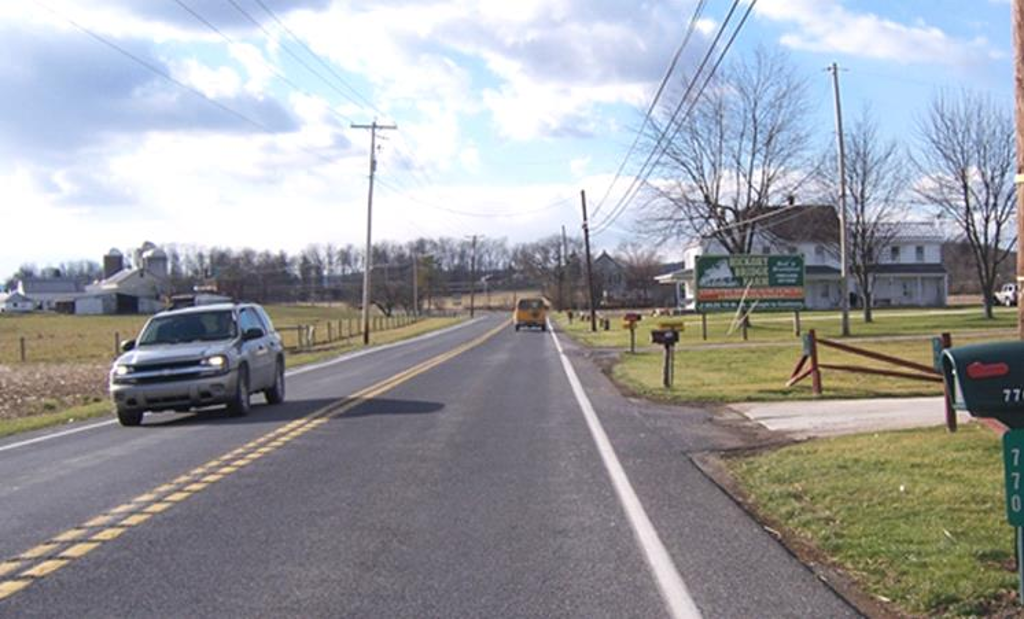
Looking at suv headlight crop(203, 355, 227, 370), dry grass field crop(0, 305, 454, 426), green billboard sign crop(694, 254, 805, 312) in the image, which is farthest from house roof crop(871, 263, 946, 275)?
suv headlight crop(203, 355, 227, 370)

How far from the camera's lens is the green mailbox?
5.28m

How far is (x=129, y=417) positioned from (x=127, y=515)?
26.0 ft

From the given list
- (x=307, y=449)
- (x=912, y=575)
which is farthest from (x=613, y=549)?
(x=307, y=449)

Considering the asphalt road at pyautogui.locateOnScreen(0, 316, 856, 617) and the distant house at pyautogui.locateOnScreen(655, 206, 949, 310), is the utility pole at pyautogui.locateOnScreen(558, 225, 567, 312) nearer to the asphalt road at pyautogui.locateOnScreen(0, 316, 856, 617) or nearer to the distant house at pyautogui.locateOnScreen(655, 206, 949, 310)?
the distant house at pyautogui.locateOnScreen(655, 206, 949, 310)

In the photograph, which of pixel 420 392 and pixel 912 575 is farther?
pixel 420 392

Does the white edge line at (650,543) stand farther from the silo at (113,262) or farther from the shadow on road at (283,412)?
the silo at (113,262)

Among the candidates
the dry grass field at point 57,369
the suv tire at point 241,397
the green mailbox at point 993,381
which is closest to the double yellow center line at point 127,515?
the suv tire at point 241,397

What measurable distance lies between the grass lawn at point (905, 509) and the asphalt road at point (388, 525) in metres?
0.43

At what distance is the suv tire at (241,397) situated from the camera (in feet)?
53.3

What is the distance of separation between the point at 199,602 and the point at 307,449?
6.20 meters

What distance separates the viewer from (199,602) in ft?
20.0

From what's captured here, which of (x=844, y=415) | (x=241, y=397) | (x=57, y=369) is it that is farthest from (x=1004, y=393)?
(x=57, y=369)

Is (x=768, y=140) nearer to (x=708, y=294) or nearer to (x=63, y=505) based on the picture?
(x=708, y=294)

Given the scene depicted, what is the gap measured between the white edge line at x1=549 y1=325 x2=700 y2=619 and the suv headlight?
5848mm
